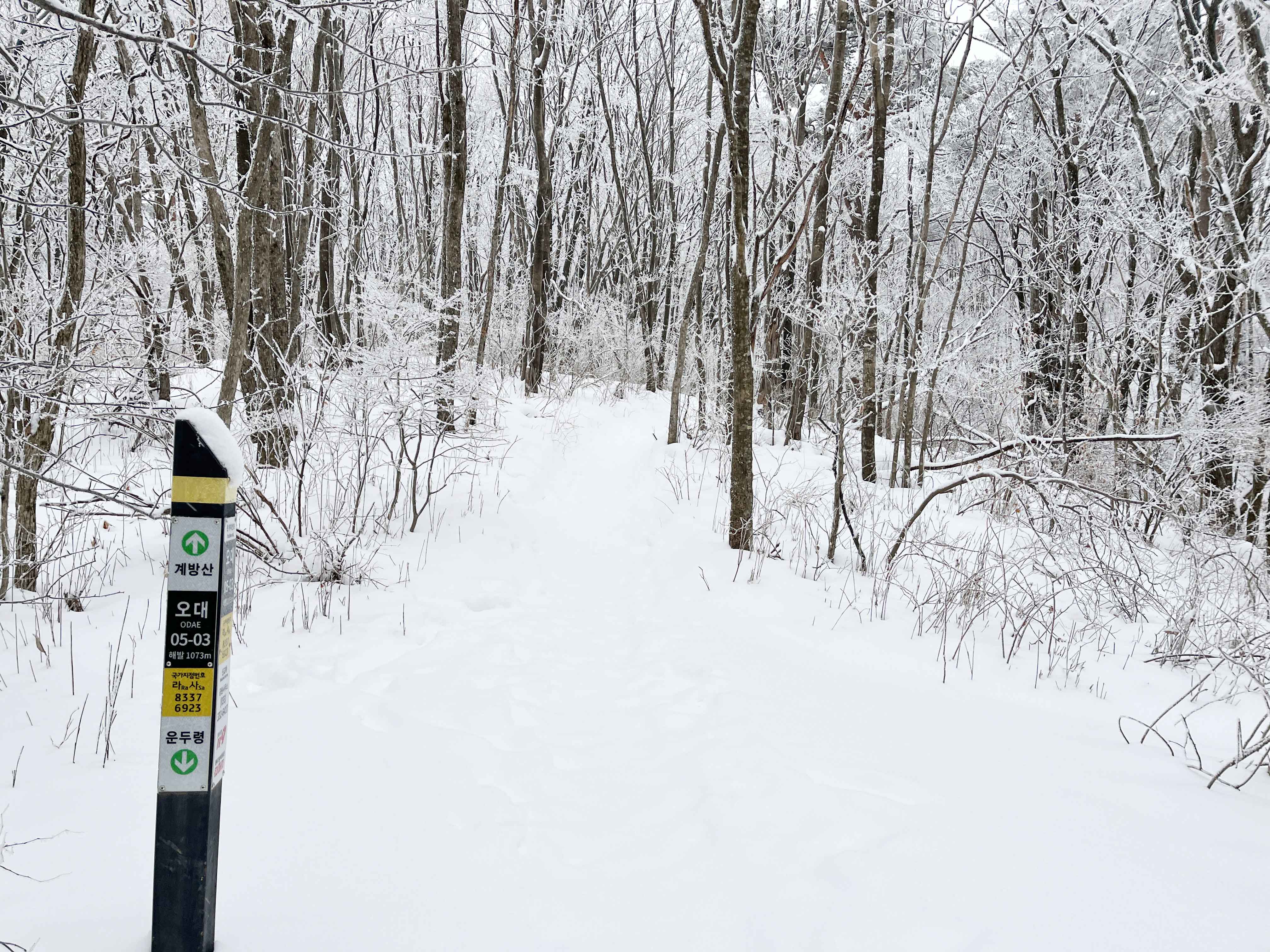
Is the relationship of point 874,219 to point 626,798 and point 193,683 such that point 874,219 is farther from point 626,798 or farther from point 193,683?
point 193,683

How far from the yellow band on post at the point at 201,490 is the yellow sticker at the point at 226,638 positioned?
24cm

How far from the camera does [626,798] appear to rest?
261 centimetres

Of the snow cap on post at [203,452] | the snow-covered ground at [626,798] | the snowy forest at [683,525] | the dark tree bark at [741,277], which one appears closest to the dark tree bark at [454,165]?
the snowy forest at [683,525]

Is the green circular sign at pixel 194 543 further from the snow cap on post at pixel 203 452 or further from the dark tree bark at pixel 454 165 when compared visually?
the dark tree bark at pixel 454 165

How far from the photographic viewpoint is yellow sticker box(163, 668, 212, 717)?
60.4 inches

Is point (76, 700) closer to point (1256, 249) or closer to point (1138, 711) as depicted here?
point (1138, 711)

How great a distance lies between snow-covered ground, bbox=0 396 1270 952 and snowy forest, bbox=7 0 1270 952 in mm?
18

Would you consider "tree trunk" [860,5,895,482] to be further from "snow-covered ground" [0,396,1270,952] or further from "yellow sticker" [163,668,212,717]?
"yellow sticker" [163,668,212,717]

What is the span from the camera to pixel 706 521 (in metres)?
6.84

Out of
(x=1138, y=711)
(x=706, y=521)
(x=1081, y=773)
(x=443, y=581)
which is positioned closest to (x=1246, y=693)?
(x=1138, y=711)

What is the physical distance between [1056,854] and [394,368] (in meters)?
4.67

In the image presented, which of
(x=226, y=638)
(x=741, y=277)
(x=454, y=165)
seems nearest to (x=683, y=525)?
(x=741, y=277)

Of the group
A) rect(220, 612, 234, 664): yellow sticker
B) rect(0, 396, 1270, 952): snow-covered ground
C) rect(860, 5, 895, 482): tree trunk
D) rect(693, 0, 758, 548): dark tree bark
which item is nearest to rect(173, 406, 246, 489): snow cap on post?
rect(220, 612, 234, 664): yellow sticker

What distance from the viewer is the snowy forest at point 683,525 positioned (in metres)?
2.09
